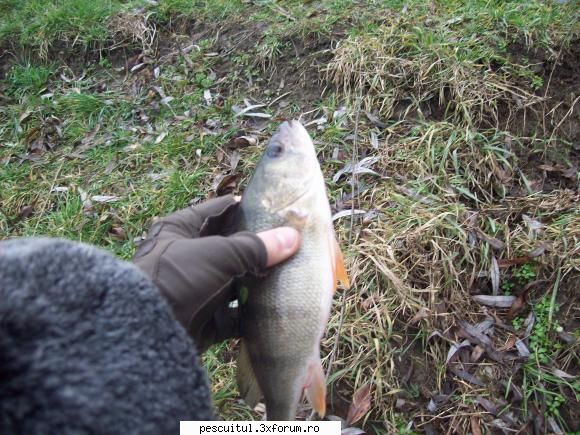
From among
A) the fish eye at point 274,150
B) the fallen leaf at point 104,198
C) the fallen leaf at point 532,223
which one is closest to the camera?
the fish eye at point 274,150

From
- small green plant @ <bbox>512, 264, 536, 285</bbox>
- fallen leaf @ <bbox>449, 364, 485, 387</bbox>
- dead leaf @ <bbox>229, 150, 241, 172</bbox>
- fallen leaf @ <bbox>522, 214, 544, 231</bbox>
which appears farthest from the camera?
dead leaf @ <bbox>229, 150, 241, 172</bbox>

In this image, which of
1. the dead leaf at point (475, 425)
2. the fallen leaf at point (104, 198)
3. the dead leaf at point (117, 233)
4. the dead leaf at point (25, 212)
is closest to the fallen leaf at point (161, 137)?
the fallen leaf at point (104, 198)

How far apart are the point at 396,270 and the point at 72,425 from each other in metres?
2.08

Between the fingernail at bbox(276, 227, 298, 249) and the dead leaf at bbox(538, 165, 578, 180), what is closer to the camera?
the fingernail at bbox(276, 227, 298, 249)

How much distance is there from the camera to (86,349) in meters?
1.01

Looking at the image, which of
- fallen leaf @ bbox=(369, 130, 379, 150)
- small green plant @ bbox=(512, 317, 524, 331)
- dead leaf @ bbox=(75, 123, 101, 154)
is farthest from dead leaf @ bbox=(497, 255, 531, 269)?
dead leaf @ bbox=(75, 123, 101, 154)

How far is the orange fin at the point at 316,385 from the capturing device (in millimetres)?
1870

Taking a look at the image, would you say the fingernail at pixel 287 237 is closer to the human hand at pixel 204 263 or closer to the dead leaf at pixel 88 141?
the human hand at pixel 204 263

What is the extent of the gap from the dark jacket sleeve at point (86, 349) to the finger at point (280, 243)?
2.00ft

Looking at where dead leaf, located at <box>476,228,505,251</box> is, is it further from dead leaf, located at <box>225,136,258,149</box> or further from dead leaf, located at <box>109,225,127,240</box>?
dead leaf, located at <box>109,225,127,240</box>

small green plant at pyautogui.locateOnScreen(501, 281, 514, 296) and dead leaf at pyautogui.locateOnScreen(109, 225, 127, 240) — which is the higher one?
small green plant at pyautogui.locateOnScreen(501, 281, 514, 296)

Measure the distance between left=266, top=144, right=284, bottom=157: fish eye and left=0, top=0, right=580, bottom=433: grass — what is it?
1.04m

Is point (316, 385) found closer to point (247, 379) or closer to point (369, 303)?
point (247, 379)

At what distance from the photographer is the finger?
5.94 feet
